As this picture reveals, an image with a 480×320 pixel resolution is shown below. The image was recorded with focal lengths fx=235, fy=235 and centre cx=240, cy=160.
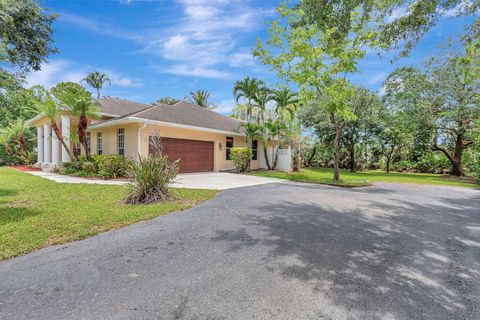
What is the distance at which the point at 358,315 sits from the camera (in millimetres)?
2303

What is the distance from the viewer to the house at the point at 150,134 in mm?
13750

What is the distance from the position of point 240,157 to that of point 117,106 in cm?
1042

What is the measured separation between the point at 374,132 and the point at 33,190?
2551 centimetres

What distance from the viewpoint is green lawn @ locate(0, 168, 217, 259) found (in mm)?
4211

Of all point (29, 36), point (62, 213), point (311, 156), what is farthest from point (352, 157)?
point (29, 36)

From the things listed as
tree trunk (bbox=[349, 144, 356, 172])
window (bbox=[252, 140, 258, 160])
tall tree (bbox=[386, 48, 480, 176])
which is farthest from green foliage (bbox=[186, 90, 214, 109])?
tall tree (bbox=[386, 48, 480, 176])

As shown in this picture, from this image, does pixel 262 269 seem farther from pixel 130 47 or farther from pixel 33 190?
pixel 130 47

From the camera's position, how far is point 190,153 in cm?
1603

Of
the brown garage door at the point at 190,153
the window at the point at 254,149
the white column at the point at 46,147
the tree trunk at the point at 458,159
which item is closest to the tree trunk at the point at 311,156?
the window at the point at 254,149

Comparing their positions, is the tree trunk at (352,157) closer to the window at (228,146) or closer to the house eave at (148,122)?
the window at (228,146)

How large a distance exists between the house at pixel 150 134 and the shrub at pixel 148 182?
5595 millimetres

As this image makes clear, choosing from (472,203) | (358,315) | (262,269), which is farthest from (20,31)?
(472,203)

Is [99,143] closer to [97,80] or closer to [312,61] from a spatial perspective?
[312,61]

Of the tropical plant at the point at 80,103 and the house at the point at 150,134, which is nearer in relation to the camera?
the tropical plant at the point at 80,103
